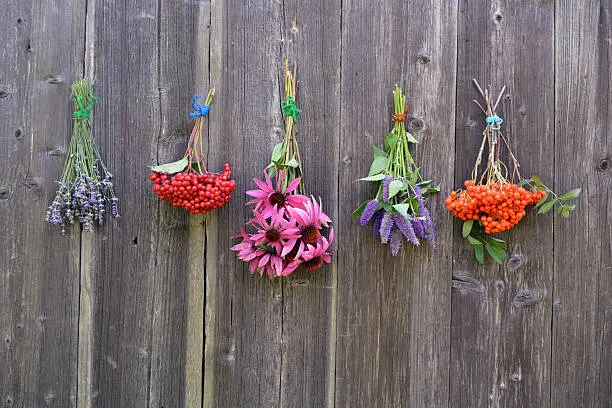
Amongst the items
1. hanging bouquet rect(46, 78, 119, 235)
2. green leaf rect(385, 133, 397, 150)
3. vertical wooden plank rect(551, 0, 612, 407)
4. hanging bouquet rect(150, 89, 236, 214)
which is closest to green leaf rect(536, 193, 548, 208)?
vertical wooden plank rect(551, 0, 612, 407)

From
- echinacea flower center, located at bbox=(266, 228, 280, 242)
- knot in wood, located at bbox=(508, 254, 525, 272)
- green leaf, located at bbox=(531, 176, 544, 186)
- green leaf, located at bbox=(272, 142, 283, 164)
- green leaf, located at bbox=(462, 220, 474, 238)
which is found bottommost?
knot in wood, located at bbox=(508, 254, 525, 272)

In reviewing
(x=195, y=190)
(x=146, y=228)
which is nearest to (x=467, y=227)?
(x=195, y=190)

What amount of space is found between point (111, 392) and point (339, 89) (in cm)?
122

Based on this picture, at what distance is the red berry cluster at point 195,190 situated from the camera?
133 cm

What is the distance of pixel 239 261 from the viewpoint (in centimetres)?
150

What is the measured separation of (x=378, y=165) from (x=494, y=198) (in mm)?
344

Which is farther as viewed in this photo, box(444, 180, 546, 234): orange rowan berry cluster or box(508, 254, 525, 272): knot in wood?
box(508, 254, 525, 272): knot in wood

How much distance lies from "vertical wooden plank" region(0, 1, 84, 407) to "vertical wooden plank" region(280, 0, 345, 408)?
0.69 m

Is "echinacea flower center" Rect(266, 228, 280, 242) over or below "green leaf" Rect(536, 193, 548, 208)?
below

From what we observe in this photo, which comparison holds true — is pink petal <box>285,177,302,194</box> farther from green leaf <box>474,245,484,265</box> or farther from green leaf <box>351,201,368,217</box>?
green leaf <box>474,245,484,265</box>

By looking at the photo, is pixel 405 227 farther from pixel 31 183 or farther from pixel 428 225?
pixel 31 183

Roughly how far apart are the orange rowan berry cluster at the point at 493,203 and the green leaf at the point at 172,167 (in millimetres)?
790

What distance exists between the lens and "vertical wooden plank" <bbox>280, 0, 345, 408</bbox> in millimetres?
1493

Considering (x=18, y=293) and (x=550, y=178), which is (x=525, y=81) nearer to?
(x=550, y=178)
